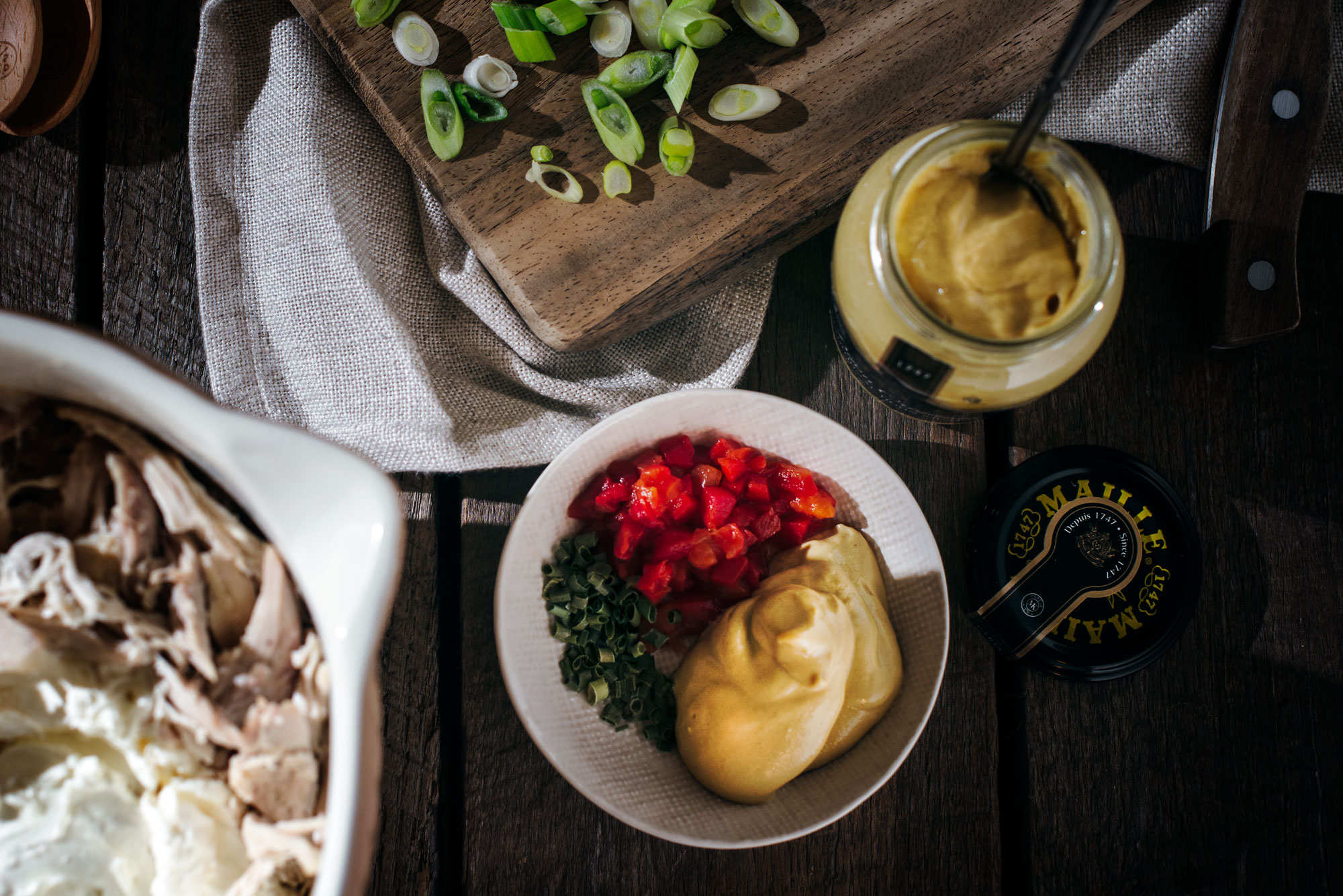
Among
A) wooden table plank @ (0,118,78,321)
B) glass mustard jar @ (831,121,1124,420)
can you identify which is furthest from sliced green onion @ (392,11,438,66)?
glass mustard jar @ (831,121,1124,420)

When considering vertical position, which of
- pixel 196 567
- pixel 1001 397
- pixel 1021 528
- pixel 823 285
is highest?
pixel 196 567

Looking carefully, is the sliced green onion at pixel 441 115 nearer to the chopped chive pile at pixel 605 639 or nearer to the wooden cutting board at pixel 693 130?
the wooden cutting board at pixel 693 130

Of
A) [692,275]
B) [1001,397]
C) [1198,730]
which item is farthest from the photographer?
[1198,730]

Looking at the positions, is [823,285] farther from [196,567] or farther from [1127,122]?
[196,567]

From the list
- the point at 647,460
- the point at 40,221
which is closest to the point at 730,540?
the point at 647,460

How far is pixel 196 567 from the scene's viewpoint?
629 millimetres

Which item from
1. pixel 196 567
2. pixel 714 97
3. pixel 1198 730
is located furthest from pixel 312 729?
pixel 1198 730

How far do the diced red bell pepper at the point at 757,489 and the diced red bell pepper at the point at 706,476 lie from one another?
0.13ft

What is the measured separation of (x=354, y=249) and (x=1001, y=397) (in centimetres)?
83

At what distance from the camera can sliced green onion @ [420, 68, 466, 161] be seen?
100cm

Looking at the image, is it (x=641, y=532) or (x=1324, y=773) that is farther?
(x=1324, y=773)

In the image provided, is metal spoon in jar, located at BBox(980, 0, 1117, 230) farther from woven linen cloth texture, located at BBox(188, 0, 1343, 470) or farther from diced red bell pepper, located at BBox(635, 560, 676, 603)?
diced red bell pepper, located at BBox(635, 560, 676, 603)

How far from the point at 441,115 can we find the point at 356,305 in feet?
0.89

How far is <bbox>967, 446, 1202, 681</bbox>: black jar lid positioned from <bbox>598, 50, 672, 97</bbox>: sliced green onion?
717mm
